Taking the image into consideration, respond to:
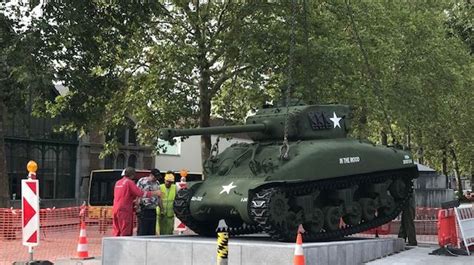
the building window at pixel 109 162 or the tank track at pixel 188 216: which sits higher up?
the building window at pixel 109 162

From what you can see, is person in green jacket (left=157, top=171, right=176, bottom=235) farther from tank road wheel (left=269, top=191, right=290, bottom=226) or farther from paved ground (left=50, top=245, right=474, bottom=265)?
paved ground (left=50, top=245, right=474, bottom=265)

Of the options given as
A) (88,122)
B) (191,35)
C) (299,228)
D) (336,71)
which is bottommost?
(299,228)

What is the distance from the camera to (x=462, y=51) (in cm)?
2855

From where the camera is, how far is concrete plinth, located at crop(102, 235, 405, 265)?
9.55 m

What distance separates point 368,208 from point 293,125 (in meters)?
2.12

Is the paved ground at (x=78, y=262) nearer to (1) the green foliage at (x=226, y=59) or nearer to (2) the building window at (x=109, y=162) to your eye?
(1) the green foliage at (x=226, y=59)

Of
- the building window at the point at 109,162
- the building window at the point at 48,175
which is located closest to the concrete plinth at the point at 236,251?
the building window at the point at 48,175

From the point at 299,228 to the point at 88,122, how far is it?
12.7 metres

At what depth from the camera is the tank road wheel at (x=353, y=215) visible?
39.8ft

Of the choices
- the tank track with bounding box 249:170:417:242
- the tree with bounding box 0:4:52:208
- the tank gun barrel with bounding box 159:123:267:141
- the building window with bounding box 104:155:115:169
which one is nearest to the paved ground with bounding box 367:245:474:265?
the tank track with bounding box 249:170:417:242

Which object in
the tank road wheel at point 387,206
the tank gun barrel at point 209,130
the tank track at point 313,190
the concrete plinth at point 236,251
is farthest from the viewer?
the tank road wheel at point 387,206

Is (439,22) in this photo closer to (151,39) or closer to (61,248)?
(151,39)

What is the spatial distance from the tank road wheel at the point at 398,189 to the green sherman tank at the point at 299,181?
0.8 inches

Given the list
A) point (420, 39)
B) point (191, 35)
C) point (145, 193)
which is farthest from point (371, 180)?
point (420, 39)
